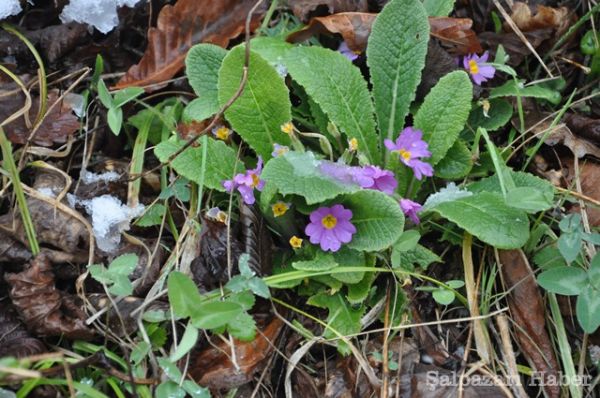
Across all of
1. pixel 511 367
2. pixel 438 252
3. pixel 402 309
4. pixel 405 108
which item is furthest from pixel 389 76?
pixel 511 367

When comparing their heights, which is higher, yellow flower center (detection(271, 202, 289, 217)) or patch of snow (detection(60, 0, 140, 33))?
patch of snow (detection(60, 0, 140, 33))

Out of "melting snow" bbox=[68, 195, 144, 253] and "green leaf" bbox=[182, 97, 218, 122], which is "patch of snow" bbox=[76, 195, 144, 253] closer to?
"melting snow" bbox=[68, 195, 144, 253]

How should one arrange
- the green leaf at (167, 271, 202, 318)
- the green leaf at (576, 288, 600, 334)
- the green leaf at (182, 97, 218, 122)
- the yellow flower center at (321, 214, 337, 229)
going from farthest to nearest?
the green leaf at (182, 97, 218, 122) → the yellow flower center at (321, 214, 337, 229) → the green leaf at (576, 288, 600, 334) → the green leaf at (167, 271, 202, 318)

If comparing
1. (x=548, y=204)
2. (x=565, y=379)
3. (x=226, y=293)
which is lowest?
(x=565, y=379)

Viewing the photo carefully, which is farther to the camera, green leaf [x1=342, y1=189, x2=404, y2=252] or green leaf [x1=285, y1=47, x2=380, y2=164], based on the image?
green leaf [x1=285, y1=47, x2=380, y2=164]

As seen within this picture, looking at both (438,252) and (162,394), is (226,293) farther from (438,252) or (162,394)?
(438,252)

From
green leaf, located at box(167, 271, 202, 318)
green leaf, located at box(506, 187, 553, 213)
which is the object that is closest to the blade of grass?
green leaf, located at box(167, 271, 202, 318)

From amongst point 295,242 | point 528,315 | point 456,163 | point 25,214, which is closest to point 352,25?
point 456,163
